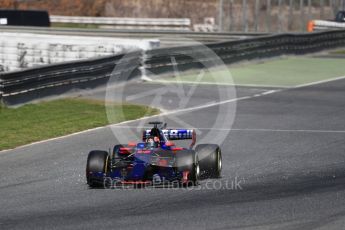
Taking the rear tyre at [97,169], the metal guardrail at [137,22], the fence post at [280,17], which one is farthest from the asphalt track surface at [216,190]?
the metal guardrail at [137,22]

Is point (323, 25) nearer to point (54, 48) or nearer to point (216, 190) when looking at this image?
point (54, 48)

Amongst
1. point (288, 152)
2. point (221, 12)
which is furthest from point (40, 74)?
point (221, 12)

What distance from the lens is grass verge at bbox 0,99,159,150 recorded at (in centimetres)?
1817

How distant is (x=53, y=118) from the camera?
2067 cm

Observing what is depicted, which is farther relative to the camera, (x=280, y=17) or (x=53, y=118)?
(x=280, y=17)

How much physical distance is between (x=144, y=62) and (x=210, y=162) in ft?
53.2

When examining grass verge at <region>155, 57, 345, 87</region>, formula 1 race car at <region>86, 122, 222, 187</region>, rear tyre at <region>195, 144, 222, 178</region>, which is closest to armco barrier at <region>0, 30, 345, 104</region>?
grass verge at <region>155, 57, 345, 87</region>

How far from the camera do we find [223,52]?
33.1m

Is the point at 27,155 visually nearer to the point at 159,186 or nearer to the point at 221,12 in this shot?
the point at 159,186

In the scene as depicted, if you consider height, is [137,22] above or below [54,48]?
below

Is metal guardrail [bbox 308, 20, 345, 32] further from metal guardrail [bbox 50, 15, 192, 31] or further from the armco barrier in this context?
metal guardrail [bbox 50, 15, 192, 31]

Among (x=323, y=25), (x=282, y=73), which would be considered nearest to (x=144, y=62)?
(x=282, y=73)

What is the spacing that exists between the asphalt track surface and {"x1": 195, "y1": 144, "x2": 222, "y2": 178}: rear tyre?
0.66ft

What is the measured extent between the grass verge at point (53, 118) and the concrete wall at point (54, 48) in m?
6.04
